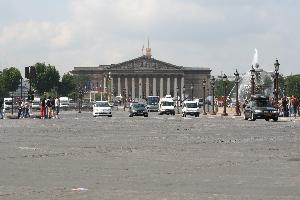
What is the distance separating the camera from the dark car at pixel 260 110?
187ft

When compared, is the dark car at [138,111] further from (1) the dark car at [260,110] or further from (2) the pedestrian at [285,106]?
(1) the dark car at [260,110]

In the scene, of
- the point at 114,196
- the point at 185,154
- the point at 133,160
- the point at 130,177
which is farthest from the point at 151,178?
the point at 185,154

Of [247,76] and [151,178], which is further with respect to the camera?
[247,76]

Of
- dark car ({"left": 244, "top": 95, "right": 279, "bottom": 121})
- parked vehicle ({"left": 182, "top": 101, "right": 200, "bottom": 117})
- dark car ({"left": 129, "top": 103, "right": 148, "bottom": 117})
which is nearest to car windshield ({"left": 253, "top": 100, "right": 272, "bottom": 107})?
dark car ({"left": 244, "top": 95, "right": 279, "bottom": 121})

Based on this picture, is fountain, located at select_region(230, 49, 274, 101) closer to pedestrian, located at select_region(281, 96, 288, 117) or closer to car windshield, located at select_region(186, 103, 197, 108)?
car windshield, located at select_region(186, 103, 197, 108)

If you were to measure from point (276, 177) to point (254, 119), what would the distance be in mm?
44113

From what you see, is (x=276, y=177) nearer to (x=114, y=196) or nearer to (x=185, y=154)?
(x=114, y=196)

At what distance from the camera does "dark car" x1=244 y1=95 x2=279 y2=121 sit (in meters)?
56.9

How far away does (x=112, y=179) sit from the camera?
13.7 metres

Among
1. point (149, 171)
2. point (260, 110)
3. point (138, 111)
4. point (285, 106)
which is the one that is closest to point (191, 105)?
point (138, 111)

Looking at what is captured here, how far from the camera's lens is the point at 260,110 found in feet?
189

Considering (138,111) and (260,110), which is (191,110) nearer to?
(138,111)

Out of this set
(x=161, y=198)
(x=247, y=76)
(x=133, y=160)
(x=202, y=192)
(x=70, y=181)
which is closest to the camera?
(x=161, y=198)

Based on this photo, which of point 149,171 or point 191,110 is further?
point 191,110
